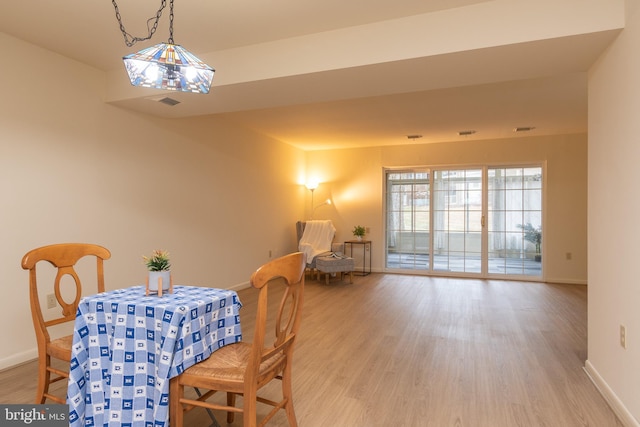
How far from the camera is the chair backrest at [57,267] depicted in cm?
192

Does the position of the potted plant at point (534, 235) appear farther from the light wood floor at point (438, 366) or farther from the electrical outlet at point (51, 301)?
the electrical outlet at point (51, 301)

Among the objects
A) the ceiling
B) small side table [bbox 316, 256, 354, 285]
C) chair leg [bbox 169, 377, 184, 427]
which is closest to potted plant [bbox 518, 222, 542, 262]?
small side table [bbox 316, 256, 354, 285]

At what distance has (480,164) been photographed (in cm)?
683

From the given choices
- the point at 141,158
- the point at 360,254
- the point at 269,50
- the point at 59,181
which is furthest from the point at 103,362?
the point at 360,254

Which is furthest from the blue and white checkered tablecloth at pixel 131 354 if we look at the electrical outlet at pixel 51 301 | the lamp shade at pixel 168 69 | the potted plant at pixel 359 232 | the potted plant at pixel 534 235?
the potted plant at pixel 534 235

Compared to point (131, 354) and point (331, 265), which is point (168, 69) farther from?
point (331, 265)

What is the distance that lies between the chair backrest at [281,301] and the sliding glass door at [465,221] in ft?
19.1

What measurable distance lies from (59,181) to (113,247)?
785 mm

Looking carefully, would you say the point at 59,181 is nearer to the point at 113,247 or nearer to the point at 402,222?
the point at 113,247

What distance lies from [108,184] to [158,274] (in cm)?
217

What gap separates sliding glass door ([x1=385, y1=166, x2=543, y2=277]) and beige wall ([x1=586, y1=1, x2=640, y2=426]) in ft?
14.0

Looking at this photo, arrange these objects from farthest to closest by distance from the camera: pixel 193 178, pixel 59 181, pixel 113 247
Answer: pixel 193 178
pixel 113 247
pixel 59 181

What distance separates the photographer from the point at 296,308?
176cm

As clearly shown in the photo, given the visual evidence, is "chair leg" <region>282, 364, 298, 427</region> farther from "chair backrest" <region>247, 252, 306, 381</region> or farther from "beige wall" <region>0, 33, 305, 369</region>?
"beige wall" <region>0, 33, 305, 369</region>
